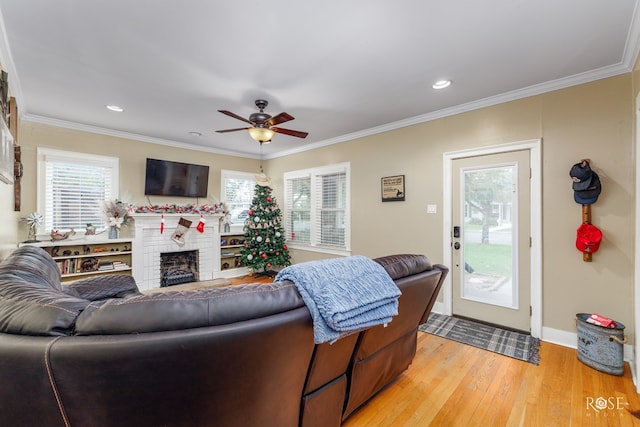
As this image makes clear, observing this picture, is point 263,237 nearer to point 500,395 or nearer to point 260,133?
point 260,133

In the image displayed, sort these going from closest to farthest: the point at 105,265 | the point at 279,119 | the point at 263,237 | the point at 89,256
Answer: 1. the point at 279,119
2. the point at 89,256
3. the point at 105,265
4. the point at 263,237

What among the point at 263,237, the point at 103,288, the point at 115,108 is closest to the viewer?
the point at 103,288

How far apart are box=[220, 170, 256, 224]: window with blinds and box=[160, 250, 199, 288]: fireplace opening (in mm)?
1126

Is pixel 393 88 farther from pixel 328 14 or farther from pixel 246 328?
pixel 246 328

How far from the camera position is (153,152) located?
16.0 feet

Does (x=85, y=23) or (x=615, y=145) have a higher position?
(x=85, y=23)

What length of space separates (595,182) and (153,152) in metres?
5.90

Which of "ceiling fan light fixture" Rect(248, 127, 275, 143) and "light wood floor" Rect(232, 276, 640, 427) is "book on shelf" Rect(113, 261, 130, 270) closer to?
"ceiling fan light fixture" Rect(248, 127, 275, 143)

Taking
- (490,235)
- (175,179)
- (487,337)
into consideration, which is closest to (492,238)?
(490,235)

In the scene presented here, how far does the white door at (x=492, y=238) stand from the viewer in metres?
2.97

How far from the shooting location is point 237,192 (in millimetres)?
6020

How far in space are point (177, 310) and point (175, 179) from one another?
4.69 meters

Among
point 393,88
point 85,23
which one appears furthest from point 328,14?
point 85,23

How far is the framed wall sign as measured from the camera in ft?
13.0
